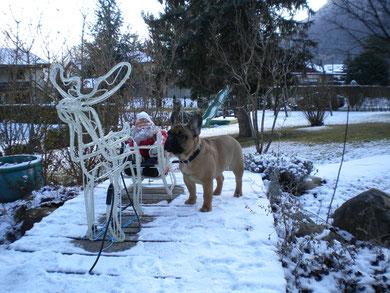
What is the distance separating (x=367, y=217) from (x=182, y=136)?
2.69m

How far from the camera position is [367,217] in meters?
3.75

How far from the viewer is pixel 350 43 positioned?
23.5 feet

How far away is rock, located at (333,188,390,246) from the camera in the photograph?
367 cm

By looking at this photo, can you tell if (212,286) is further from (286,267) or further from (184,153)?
(184,153)

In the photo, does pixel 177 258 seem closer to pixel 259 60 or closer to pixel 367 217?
pixel 367 217

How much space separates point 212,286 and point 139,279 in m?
0.55

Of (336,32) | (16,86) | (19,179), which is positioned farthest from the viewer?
(336,32)

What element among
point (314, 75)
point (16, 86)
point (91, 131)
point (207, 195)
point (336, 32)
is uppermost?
point (314, 75)

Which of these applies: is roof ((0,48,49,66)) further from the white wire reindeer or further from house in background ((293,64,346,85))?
house in background ((293,64,346,85))

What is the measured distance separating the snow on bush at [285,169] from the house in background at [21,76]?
4831mm

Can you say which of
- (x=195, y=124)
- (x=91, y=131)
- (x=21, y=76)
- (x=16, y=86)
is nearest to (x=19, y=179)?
(x=16, y=86)

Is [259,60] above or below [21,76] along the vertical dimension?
above

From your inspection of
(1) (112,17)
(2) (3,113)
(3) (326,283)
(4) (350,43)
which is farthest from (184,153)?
(1) (112,17)

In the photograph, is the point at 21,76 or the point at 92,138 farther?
the point at 21,76
